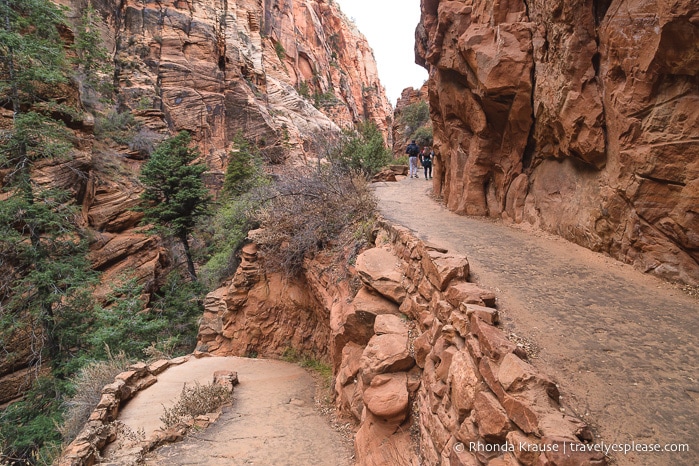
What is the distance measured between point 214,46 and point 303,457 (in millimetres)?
31175

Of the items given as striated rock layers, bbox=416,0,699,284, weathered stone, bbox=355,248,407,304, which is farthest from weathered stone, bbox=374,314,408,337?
striated rock layers, bbox=416,0,699,284

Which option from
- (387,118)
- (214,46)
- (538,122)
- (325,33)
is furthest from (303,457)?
(387,118)

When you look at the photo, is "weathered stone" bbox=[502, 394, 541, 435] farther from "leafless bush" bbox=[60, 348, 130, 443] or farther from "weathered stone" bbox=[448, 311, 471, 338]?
"leafless bush" bbox=[60, 348, 130, 443]

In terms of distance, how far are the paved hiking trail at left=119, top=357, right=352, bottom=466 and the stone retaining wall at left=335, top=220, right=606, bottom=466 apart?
0.81 metres

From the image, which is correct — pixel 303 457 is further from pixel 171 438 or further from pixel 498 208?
pixel 498 208

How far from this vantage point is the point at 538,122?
6383 mm

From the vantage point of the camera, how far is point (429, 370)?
12.8 ft

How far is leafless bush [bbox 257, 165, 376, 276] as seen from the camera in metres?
9.08

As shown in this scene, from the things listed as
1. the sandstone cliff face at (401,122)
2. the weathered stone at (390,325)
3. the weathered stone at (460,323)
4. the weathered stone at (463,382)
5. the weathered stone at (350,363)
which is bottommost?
the weathered stone at (350,363)

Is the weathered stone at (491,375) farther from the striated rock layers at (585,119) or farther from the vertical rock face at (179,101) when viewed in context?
the vertical rock face at (179,101)

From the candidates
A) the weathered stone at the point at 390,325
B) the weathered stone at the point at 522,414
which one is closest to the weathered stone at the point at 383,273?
the weathered stone at the point at 390,325

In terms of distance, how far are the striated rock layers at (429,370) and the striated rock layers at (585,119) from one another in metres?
2.32

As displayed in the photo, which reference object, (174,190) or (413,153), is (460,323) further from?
A: (174,190)

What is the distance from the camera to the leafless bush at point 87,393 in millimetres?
7605
